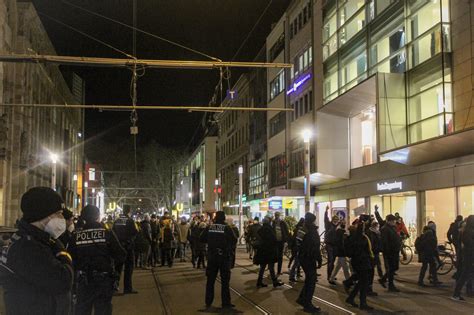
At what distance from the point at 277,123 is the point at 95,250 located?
4014 cm

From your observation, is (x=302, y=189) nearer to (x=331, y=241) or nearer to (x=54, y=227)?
(x=331, y=241)

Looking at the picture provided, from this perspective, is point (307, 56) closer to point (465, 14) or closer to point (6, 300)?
point (465, 14)

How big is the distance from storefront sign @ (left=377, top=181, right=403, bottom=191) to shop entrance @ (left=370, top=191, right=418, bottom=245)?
0.55 metres

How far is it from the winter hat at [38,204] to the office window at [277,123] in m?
40.9

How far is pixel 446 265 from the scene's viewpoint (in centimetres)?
1969

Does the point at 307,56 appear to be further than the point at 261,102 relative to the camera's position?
No

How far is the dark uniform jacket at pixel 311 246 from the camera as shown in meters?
11.4

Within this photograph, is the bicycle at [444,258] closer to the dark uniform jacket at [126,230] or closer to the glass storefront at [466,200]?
the glass storefront at [466,200]

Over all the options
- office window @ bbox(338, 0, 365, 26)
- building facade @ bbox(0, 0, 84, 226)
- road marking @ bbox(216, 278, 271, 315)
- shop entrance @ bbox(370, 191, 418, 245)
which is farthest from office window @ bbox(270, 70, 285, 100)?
road marking @ bbox(216, 278, 271, 315)

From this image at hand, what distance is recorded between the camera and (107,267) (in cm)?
713

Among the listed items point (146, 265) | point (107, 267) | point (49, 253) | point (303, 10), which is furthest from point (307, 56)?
point (49, 253)

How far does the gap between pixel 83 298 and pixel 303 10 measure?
35.2 m

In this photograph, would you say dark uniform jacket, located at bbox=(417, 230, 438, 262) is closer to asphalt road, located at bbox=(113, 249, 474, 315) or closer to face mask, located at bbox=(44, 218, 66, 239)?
asphalt road, located at bbox=(113, 249, 474, 315)

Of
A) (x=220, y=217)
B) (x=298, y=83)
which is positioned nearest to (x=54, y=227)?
(x=220, y=217)
